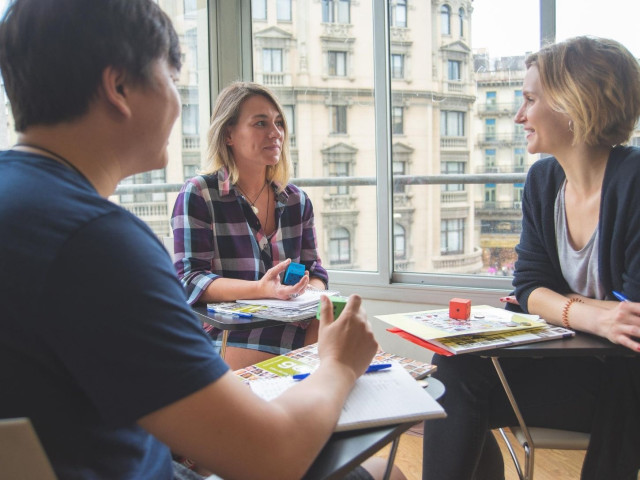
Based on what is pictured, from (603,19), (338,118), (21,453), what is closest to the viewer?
(21,453)

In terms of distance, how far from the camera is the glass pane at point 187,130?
339 centimetres

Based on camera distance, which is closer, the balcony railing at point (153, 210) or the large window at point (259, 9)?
the large window at point (259, 9)

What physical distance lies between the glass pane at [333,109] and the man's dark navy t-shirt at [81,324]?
250cm

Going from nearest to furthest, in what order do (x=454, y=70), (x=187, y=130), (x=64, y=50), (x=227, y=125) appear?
(x=64, y=50) < (x=227, y=125) < (x=454, y=70) < (x=187, y=130)

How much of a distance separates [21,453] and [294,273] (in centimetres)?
134

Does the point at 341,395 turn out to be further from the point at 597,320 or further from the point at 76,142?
the point at 597,320

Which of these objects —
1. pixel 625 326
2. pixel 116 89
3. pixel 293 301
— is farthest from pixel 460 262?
pixel 116 89

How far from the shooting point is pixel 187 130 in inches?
138

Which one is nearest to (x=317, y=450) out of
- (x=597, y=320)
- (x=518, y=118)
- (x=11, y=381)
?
(x=11, y=381)

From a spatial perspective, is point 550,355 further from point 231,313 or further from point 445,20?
point 445,20

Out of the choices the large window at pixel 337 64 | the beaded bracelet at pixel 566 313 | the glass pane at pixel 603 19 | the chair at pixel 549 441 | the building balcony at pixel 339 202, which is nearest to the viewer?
the chair at pixel 549 441

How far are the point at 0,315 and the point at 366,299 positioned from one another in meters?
2.53

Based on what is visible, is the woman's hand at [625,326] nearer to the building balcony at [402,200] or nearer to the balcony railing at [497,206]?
the balcony railing at [497,206]

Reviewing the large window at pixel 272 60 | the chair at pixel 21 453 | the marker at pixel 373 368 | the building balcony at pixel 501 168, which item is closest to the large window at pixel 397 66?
the building balcony at pixel 501 168
